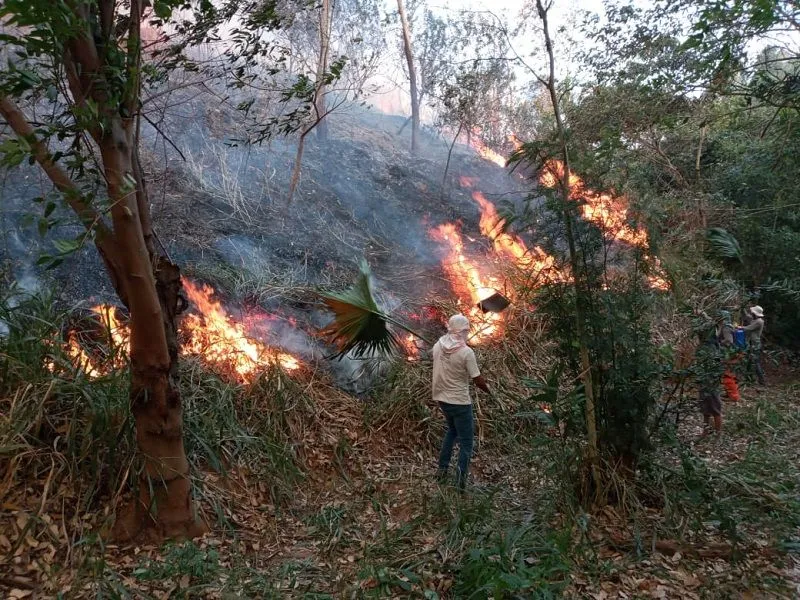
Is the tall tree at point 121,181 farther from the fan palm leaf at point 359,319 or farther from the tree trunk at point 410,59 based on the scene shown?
the tree trunk at point 410,59

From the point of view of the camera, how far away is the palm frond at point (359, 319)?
6059 millimetres

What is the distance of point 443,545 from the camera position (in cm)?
429

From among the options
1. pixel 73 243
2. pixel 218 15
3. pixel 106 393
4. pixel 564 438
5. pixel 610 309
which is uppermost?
pixel 218 15

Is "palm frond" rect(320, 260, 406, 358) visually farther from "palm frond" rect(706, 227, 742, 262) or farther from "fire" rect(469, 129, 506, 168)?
"fire" rect(469, 129, 506, 168)

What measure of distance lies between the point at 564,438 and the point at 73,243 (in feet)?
13.2

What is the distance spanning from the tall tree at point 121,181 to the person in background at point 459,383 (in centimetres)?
240

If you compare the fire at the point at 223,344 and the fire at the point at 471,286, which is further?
the fire at the point at 471,286

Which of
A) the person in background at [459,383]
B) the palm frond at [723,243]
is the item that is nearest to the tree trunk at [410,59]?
the person in background at [459,383]

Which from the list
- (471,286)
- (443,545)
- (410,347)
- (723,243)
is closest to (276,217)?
(471,286)

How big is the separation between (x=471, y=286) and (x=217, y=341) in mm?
4747

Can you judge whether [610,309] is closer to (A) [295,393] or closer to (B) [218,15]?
(A) [295,393]

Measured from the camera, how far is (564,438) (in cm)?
492

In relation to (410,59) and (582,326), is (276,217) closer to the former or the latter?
(410,59)

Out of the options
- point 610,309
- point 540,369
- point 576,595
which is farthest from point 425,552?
point 540,369
